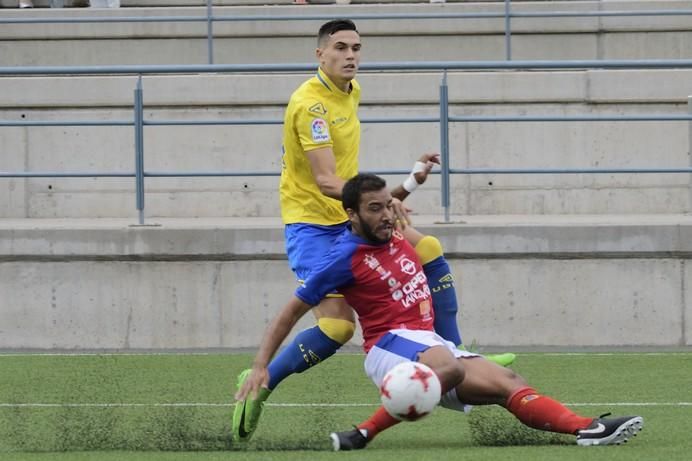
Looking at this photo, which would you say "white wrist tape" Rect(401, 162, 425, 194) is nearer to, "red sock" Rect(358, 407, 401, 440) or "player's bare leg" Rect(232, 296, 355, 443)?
"player's bare leg" Rect(232, 296, 355, 443)

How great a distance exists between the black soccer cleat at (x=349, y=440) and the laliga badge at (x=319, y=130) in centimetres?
146

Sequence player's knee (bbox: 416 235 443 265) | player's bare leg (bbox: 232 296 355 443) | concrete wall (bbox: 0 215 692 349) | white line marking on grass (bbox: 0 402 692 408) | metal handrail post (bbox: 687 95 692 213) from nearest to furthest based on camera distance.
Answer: player's bare leg (bbox: 232 296 355 443) → player's knee (bbox: 416 235 443 265) → white line marking on grass (bbox: 0 402 692 408) → concrete wall (bbox: 0 215 692 349) → metal handrail post (bbox: 687 95 692 213)

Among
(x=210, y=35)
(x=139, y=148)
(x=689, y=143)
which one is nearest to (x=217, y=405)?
(x=139, y=148)

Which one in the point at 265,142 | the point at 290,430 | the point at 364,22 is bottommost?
the point at 290,430

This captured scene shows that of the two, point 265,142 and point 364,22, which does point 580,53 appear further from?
point 265,142

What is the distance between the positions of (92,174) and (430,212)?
3138mm

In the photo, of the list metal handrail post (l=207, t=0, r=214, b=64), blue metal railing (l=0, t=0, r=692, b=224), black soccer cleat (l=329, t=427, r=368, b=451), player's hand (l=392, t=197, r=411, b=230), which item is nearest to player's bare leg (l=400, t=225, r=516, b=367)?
player's hand (l=392, t=197, r=411, b=230)

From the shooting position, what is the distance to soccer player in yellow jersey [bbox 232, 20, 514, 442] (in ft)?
25.8

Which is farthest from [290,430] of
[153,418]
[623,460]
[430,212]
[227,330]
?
[430,212]

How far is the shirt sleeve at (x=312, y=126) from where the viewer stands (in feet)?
26.1

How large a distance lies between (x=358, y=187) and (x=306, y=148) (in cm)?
84

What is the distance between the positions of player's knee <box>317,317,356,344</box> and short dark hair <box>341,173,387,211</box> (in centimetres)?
72

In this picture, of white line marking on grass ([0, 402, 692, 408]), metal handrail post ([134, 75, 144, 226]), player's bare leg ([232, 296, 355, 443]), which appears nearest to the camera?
player's bare leg ([232, 296, 355, 443])

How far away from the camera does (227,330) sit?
12.4 m
